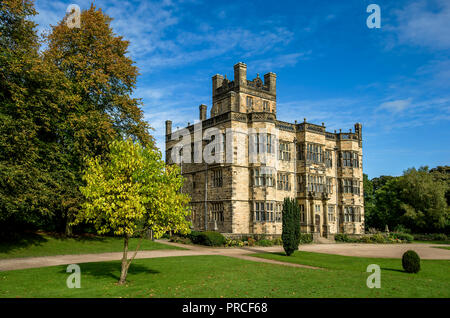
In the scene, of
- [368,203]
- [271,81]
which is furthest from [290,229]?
[368,203]

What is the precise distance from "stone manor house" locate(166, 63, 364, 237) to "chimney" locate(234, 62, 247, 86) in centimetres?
12

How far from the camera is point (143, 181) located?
48.0 ft

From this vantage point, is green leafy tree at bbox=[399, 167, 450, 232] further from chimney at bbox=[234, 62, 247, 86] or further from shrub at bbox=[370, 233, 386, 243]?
chimney at bbox=[234, 62, 247, 86]

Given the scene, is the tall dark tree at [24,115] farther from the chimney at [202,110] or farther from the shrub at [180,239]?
the chimney at [202,110]

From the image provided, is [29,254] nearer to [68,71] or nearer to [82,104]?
[82,104]

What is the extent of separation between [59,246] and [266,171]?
69.2ft

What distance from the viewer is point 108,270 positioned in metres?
18.1

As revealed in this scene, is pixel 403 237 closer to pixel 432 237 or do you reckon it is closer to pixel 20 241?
pixel 432 237

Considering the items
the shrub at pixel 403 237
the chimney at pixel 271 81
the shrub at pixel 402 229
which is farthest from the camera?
the shrub at pixel 402 229

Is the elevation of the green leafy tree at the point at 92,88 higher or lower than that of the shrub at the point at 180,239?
higher

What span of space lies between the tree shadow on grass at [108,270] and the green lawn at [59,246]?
7.38m

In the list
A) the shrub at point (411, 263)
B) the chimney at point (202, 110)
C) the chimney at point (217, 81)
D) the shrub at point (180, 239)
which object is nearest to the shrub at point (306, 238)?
the shrub at point (180, 239)

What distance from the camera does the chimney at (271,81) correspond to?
44.2 metres
